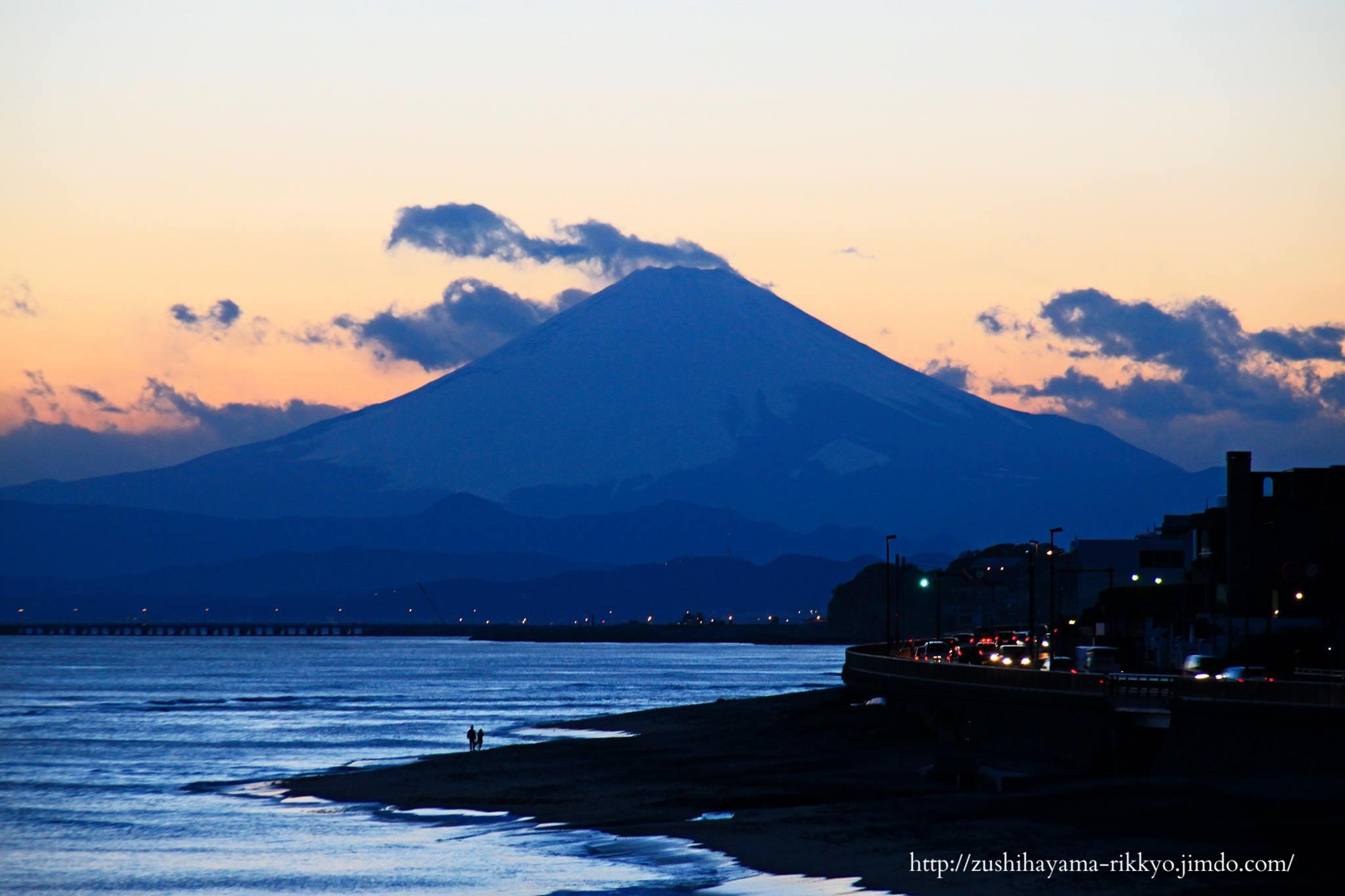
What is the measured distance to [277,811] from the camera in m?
48.8

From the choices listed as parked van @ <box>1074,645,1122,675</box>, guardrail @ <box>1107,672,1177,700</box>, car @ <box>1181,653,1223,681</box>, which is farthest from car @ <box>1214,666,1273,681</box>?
guardrail @ <box>1107,672,1177,700</box>

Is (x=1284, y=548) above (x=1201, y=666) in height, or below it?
above

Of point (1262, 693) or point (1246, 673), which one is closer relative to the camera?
point (1262, 693)

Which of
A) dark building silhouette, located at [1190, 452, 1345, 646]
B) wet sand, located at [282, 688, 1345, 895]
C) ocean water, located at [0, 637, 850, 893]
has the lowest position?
ocean water, located at [0, 637, 850, 893]

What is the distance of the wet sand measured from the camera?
2973 cm

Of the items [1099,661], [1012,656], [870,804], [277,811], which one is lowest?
[277,811]

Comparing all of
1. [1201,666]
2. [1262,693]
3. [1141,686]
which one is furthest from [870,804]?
[1201,666]

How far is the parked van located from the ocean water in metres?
22.7

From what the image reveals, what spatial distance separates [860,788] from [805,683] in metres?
83.7

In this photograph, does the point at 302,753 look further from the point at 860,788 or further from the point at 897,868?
the point at 897,868

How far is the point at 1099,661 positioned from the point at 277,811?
90.1 ft

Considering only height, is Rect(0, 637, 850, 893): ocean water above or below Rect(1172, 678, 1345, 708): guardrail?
below

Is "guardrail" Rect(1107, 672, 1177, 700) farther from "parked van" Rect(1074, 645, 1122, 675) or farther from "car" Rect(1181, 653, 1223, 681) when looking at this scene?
"parked van" Rect(1074, 645, 1122, 675)

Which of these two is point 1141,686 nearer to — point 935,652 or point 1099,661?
point 1099,661
